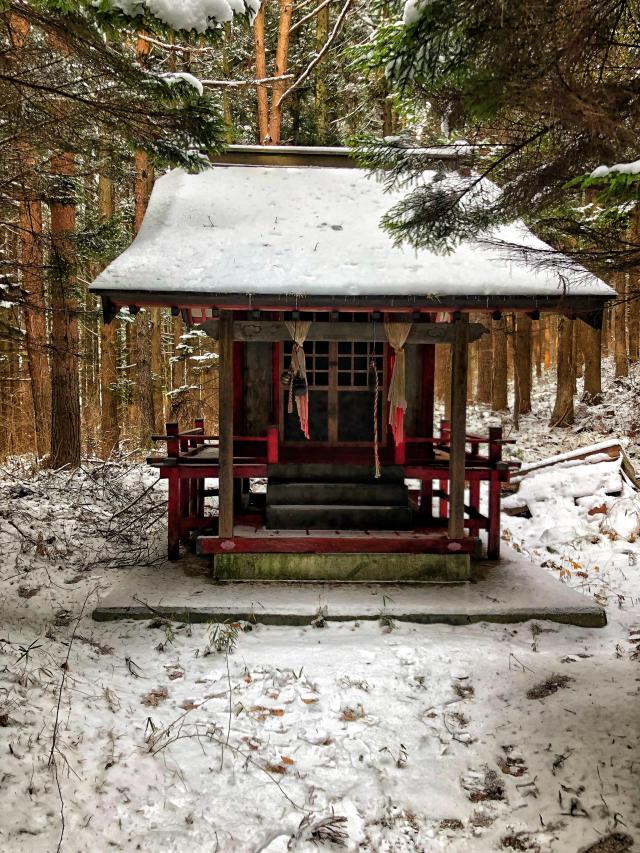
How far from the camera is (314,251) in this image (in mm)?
7238

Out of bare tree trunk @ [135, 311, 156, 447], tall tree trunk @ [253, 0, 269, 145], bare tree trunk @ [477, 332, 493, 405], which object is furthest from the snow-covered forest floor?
bare tree trunk @ [477, 332, 493, 405]

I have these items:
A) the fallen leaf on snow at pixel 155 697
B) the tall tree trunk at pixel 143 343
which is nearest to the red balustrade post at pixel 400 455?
the fallen leaf on snow at pixel 155 697

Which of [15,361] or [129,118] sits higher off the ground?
[129,118]

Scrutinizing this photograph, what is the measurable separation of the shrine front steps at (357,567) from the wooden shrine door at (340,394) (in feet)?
6.74

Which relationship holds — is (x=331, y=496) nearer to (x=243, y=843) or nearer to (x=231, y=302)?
(x=231, y=302)

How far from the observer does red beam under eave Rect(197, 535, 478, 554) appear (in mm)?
7215

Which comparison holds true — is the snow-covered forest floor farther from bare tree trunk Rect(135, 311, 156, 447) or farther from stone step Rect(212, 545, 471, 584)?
bare tree trunk Rect(135, 311, 156, 447)

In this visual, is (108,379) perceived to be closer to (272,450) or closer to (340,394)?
(340,394)

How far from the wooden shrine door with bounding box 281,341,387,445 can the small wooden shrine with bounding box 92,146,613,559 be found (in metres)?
0.02

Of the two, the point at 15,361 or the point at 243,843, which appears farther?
the point at 15,361

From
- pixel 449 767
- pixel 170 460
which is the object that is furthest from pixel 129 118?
pixel 449 767

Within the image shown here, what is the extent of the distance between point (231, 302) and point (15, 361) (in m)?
16.4

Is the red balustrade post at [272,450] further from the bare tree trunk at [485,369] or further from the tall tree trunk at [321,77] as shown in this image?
the bare tree trunk at [485,369]

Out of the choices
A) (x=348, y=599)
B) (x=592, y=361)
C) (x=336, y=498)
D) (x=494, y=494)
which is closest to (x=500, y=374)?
(x=592, y=361)
